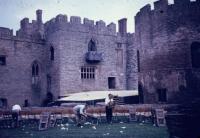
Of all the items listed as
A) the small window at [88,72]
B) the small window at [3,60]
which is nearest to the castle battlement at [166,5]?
the small window at [88,72]

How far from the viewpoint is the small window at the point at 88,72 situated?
29416mm

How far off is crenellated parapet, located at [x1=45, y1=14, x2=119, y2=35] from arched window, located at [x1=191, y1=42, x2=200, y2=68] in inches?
548

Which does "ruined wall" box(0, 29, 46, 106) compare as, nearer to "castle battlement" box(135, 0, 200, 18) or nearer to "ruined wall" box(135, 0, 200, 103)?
"ruined wall" box(135, 0, 200, 103)

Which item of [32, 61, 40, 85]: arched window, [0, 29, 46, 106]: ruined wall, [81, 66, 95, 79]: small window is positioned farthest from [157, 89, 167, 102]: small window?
[32, 61, 40, 85]: arched window

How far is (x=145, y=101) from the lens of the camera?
21047mm

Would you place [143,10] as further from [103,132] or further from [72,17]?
[103,132]

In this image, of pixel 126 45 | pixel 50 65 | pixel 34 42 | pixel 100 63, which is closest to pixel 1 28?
pixel 34 42

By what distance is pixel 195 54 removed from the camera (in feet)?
61.4

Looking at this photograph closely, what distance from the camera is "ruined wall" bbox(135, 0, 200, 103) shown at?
60.8 feet

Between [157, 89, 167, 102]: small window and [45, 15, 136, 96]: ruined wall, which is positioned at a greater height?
[45, 15, 136, 96]: ruined wall

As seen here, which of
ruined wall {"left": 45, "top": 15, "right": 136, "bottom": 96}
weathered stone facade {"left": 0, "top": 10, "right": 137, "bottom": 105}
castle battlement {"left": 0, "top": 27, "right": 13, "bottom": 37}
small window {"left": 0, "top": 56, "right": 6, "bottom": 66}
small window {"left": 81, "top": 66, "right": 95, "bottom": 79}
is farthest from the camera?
small window {"left": 81, "top": 66, "right": 95, "bottom": 79}

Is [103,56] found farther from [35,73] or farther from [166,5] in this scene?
[166,5]

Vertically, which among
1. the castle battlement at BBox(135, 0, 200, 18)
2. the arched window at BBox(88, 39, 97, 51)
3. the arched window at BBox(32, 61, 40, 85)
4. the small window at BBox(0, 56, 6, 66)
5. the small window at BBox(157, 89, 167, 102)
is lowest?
the small window at BBox(157, 89, 167, 102)

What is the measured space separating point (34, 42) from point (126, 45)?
10690mm
